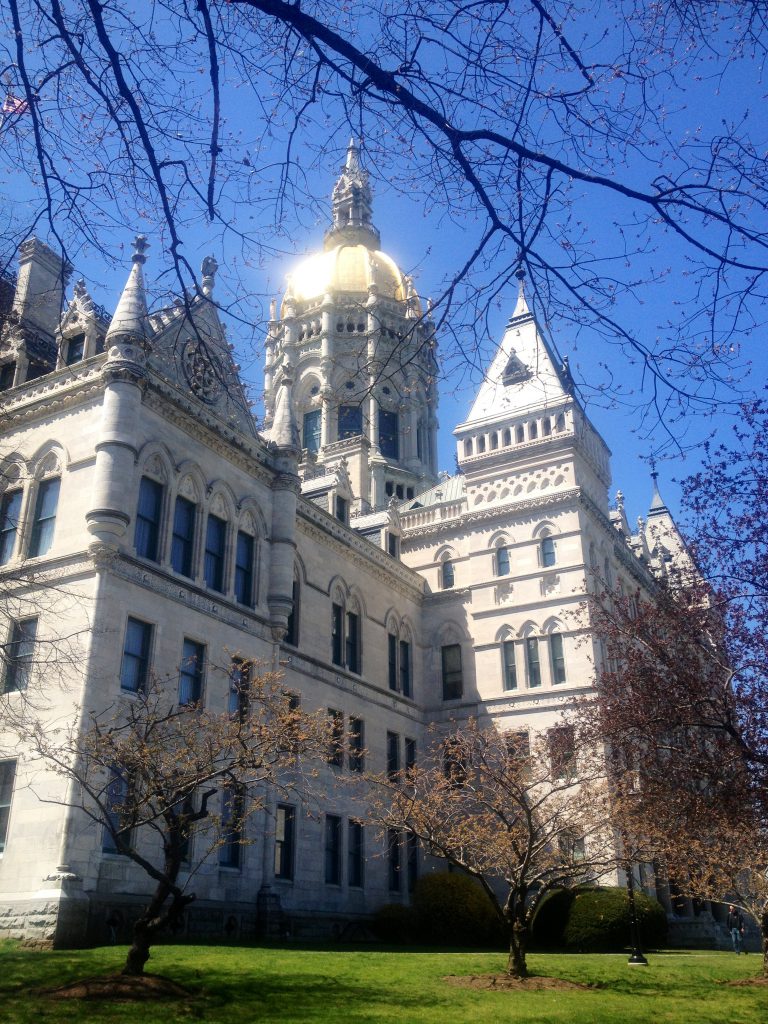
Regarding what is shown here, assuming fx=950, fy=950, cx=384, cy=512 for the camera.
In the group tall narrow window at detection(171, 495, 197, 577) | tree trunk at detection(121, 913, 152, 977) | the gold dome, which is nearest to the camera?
tree trunk at detection(121, 913, 152, 977)

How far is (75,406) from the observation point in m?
27.1

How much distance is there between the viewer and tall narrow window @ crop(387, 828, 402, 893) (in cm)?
3647

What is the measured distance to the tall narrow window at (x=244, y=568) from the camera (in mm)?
30172

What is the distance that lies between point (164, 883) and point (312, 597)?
2162cm

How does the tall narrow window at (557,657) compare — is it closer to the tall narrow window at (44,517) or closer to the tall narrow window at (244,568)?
the tall narrow window at (244,568)

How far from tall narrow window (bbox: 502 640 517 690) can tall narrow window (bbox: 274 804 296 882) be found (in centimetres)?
1406

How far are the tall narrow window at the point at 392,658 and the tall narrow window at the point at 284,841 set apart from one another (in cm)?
1073

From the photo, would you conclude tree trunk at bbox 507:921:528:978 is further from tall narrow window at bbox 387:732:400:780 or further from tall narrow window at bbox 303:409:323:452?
tall narrow window at bbox 303:409:323:452

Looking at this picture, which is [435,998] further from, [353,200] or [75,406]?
[353,200]

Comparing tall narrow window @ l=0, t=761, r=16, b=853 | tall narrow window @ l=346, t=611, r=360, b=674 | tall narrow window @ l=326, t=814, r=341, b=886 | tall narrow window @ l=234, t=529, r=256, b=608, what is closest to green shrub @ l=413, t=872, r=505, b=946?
tall narrow window @ l=326, t=814, r=341, b=886

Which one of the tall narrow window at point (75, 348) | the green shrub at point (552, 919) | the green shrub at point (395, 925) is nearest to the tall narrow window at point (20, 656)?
the tall narrow window at point (75, 348)

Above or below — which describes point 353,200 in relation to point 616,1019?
above

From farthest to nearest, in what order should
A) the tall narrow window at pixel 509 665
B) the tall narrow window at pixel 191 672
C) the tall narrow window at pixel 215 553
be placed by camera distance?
the tall narrow window at pixel 509 665 < the tall narrow window at pixel 215 553 < the tall narrow window at pixel 191 672

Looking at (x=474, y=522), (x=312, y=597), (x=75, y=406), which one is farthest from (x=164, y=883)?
(x=474, y=522)
